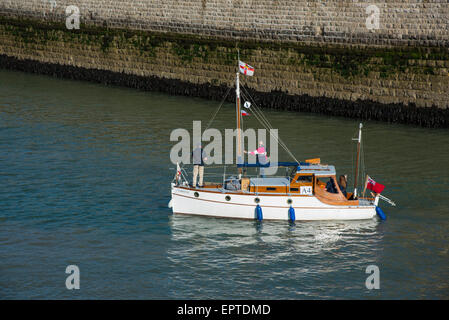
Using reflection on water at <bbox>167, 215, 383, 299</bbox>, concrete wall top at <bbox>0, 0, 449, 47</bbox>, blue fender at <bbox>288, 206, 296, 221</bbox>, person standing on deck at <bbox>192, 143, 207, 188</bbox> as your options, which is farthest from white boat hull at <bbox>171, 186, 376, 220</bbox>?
concrete wall top at <bbox>0, 0, 449, 47</bbox>

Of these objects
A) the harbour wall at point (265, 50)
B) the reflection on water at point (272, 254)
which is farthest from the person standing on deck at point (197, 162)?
the harbour wall at point (265, 50)

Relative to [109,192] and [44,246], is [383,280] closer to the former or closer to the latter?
[44,246]

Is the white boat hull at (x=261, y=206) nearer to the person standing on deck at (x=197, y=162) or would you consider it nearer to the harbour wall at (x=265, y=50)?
the person standing on deck at (x=197, y=162)

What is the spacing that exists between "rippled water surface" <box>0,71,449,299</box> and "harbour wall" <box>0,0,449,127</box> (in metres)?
2.85

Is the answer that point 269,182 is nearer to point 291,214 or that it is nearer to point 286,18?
point 291,214

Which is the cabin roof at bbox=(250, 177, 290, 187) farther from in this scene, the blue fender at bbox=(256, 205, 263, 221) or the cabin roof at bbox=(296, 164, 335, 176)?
the blue fender at bbox=(256, 205, 263, 221)

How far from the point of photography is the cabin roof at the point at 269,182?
2456cm

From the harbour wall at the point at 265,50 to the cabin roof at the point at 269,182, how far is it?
14.6m

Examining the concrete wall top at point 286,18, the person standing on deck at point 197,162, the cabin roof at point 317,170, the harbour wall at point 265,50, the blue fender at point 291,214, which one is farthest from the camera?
the harbour wall at point 265,50

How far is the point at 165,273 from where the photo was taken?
2003cm

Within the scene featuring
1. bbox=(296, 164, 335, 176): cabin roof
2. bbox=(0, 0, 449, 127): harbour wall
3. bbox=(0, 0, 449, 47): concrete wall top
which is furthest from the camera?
bbox=(0, 0, 449, 127): harbour wall

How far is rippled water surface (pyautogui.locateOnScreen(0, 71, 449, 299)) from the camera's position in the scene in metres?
19.5

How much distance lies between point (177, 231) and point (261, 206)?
9.44ft

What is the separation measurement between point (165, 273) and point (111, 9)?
112 ft
